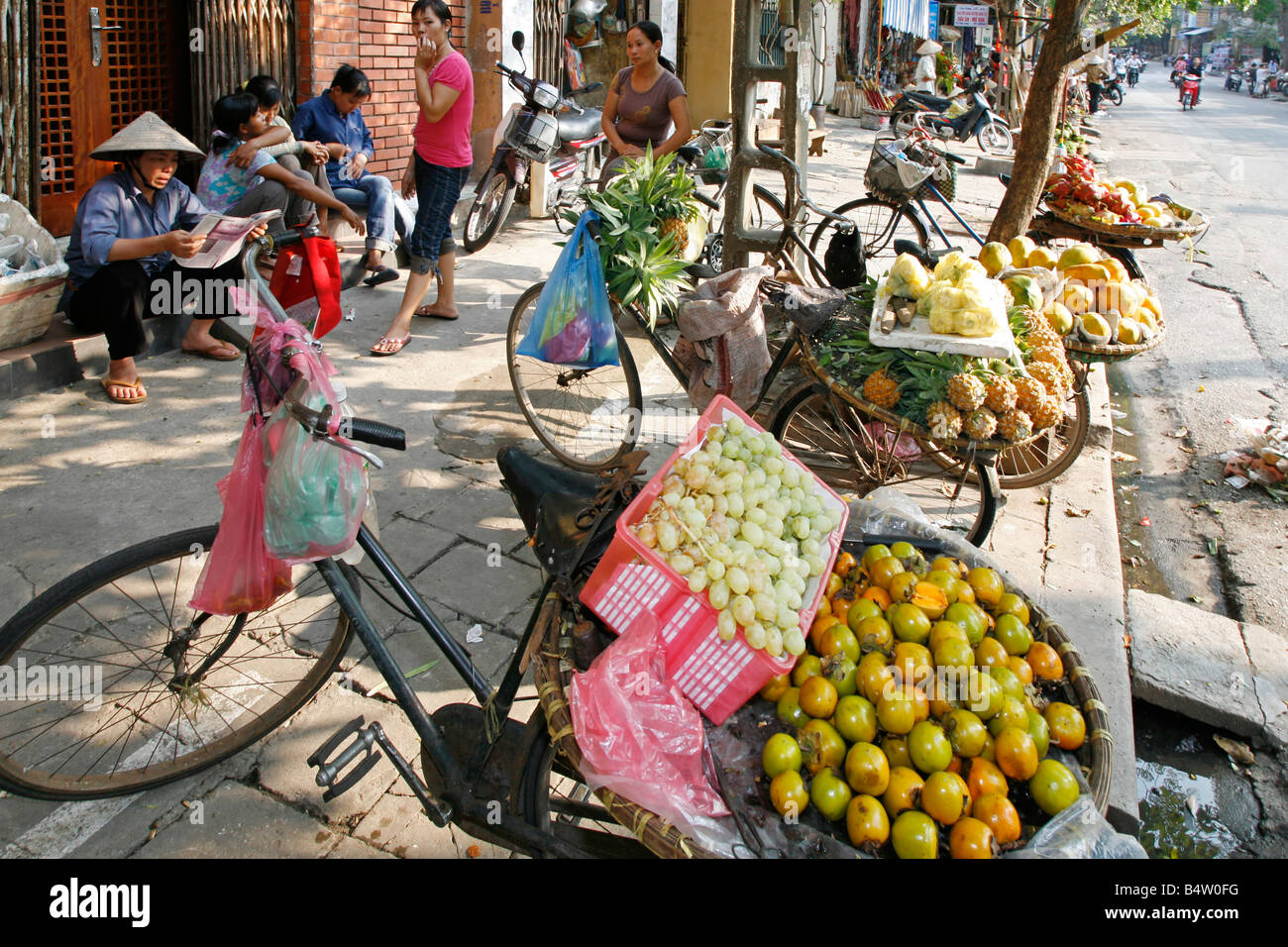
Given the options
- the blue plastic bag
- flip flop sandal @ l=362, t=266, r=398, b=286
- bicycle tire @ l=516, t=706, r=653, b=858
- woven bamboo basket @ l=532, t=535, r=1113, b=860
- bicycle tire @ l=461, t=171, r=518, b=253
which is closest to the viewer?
woven bamboo basket @ l=532, t=535, r=1113, b=860

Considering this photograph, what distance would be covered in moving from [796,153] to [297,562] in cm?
498

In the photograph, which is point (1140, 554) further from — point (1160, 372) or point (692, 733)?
point (692, 733)

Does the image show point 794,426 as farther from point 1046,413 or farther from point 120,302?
point 120,302

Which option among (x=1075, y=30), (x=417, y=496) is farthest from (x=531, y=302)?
(x=1075, y=30)

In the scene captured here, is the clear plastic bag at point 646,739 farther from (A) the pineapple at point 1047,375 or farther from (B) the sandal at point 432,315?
(B) the sandal at point 432,315

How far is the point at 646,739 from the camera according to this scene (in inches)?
78.4

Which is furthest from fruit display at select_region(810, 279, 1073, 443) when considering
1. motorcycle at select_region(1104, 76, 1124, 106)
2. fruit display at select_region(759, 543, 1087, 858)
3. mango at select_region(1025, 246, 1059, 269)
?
motorcycle at select_region(1104, 76, 1124, 106)

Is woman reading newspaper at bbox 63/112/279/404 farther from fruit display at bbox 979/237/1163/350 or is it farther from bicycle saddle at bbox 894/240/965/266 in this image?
fruit display at bbox 979/237/1163/350

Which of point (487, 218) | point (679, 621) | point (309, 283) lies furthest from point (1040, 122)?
point (679, 621)

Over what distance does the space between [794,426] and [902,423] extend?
769mm

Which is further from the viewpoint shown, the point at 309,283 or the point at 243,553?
the point at 309,283

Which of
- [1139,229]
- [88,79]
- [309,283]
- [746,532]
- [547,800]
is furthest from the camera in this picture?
[1139,229]

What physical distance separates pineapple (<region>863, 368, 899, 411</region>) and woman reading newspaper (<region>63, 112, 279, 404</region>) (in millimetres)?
3416

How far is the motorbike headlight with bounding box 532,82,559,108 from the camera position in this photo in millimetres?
7672
